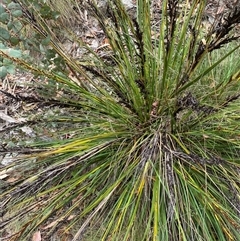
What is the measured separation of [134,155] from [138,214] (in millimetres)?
191

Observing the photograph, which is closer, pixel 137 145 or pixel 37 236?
pixel 137 145

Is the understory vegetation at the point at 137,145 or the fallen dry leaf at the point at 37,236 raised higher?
the understory vegetation at the point at 137,145

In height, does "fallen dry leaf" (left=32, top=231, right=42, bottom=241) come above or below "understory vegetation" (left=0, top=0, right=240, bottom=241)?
below

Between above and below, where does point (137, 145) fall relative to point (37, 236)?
above

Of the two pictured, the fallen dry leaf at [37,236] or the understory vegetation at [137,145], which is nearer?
the understory vegetation at [137,145]

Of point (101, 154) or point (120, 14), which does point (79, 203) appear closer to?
point (101, 154)

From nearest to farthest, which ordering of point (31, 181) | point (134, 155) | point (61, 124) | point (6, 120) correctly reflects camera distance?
point (31, 181), point (134, 155), point (61, 124), point (6, 120)

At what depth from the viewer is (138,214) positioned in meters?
1.15

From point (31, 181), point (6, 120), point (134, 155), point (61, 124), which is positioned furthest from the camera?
point (6, 120)

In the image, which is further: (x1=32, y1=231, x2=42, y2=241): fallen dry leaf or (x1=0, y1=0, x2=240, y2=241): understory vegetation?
(x1=32, y1=231, x2=42, y2=241): fallen dry leaf

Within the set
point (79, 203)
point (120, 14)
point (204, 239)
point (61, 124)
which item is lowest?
point (204, 239)

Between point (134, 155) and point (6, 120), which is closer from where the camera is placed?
point (134, 155)

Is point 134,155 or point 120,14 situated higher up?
point 120,14

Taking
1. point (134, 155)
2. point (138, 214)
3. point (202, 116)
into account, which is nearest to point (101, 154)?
point (134, 155)
